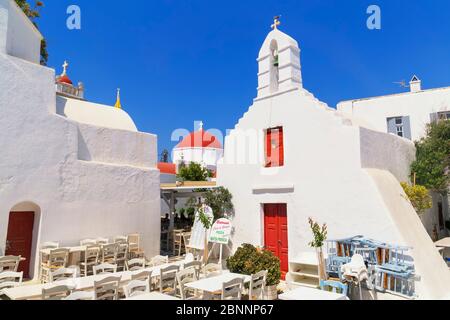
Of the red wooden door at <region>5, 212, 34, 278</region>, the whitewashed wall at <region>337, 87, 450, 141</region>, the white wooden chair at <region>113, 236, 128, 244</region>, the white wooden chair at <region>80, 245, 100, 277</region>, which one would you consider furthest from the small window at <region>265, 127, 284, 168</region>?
the red wooden door at <region>5, 212, 34, 278</region>

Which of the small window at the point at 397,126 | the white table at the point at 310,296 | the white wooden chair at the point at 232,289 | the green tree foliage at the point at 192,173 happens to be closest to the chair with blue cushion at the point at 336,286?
the white table at the point at 310,296

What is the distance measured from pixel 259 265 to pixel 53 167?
7.29m

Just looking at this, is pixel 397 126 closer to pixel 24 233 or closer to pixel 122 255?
pixel 122 255

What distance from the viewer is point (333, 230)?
9.45m

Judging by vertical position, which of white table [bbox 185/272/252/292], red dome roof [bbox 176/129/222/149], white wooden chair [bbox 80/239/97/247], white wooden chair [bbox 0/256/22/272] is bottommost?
white table [bbox 185/272/252/292]

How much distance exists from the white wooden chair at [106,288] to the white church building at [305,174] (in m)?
5.10

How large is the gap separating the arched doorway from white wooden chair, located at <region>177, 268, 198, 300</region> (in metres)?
5.35

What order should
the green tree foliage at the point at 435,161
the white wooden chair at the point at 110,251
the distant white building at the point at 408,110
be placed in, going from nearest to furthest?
1. the white wooden chair at the point at 110,251
2. the green tree foliage at the point at 435,161
3. the distant white building at the point at 408,110

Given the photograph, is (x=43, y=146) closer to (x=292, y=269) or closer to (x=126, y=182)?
(x=126, y=182)

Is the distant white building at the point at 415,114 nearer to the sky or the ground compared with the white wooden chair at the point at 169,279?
nearer to the sky

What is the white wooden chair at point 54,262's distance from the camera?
30.6 ft

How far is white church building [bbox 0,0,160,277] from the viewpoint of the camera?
32.0 feet

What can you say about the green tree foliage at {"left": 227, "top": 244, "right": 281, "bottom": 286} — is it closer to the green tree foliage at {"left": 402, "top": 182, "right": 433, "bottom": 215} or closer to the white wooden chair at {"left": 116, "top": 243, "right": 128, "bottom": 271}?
the white wooden chair at {"left": 116, "top": 243, "right": 128, "bottom": 271}

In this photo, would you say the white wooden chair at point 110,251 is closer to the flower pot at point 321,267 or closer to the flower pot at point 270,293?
the flower pot at point 270,293
